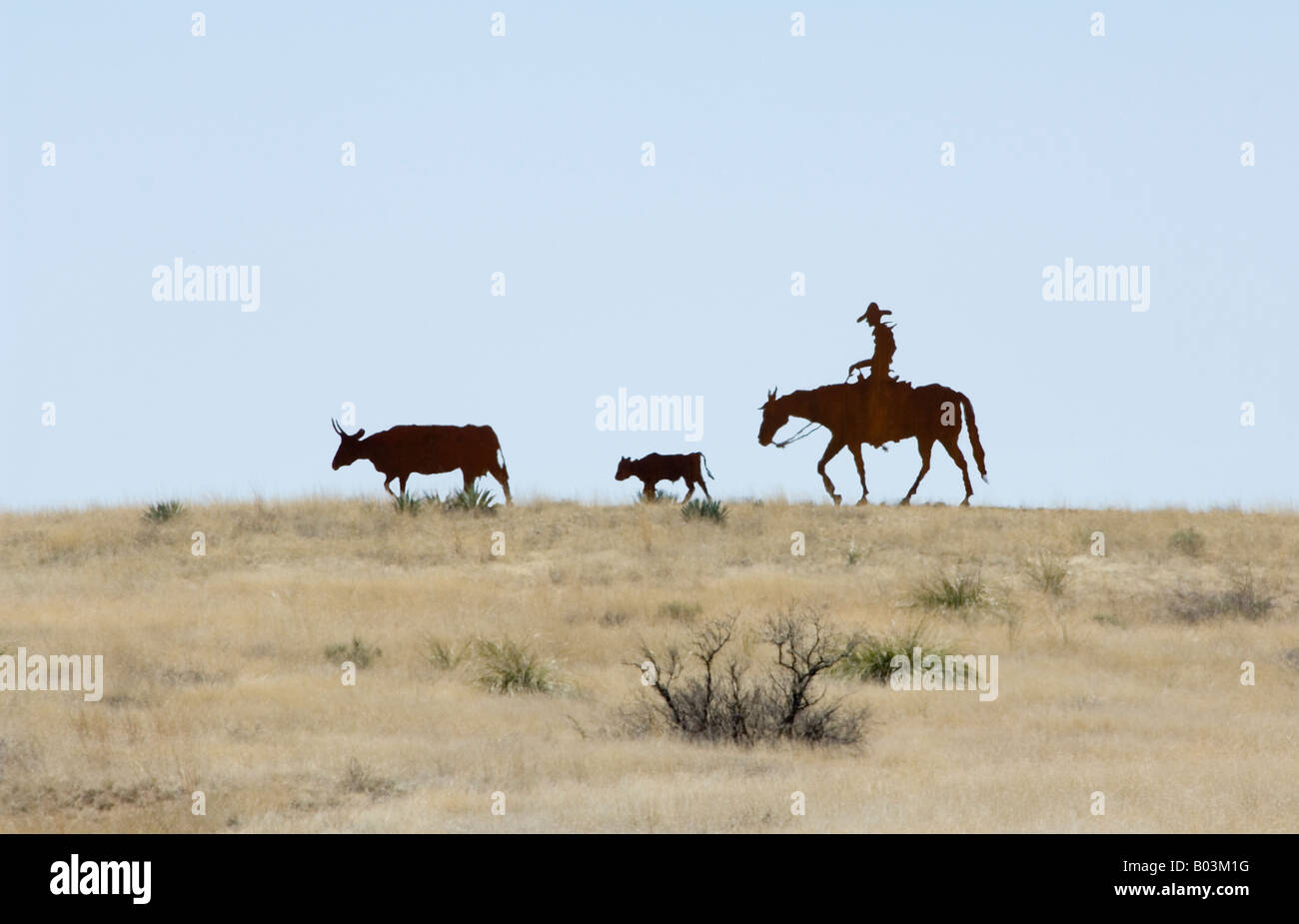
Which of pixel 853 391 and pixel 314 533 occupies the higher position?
pixel 853 391

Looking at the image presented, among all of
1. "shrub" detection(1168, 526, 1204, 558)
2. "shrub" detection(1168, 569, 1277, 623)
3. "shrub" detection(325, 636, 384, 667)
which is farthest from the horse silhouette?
"shrub" detection(325, 636, 384, 667)

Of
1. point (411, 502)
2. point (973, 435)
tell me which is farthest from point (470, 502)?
point (973, 435)

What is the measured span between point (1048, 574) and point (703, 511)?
6.36m

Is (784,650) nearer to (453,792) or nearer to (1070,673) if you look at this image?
(1070,673)

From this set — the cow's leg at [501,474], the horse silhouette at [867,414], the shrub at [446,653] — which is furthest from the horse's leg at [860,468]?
the shrub at [446,653]

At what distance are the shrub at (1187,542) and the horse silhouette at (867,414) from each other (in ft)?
15.4

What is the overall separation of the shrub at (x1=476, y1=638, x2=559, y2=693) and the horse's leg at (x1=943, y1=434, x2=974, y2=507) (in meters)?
13.7

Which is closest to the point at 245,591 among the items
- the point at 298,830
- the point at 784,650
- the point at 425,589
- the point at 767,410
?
the point at 425,589

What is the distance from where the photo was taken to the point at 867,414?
28375 mm

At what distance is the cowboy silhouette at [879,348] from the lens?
28.1 metres

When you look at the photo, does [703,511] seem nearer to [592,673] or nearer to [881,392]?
[881,392]

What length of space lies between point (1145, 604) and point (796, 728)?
32.5ft

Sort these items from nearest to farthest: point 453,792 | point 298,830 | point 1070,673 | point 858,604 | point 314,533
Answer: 1. point 298,830
2. point 453,792
3. point 1070,673
4. point 858,604
5. point 314,533
